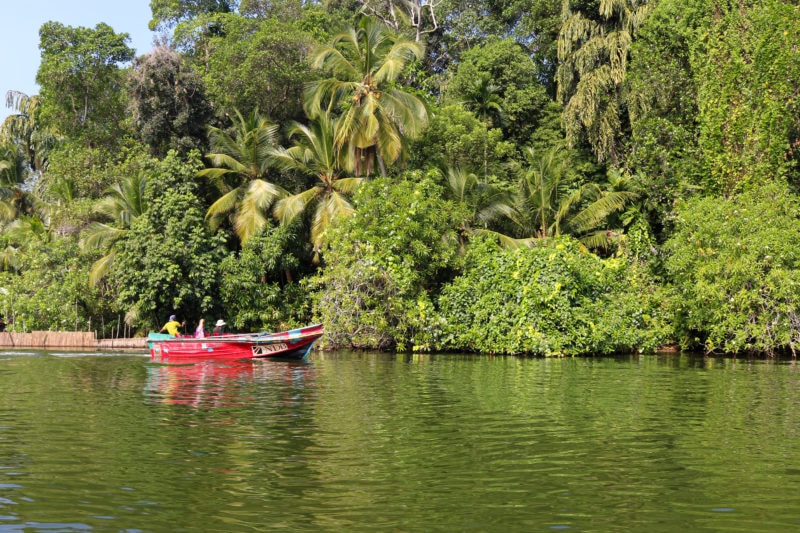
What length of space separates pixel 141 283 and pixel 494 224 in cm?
1459

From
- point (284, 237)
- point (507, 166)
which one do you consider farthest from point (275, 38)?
point (507, 166)

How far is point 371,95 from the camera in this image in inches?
1244

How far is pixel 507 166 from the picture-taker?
37625mm

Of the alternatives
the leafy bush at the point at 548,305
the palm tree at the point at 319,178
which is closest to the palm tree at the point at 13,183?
the palm tree at the point at 319,178

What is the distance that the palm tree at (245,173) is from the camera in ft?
111

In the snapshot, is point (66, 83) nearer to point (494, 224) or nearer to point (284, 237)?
point (284, 237)

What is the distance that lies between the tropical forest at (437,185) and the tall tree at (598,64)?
4.3 inches

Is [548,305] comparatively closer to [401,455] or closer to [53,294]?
[401,455]

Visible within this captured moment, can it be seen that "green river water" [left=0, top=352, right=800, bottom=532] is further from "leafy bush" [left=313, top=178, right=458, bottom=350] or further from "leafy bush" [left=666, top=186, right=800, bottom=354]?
"leafy bush" [left=313, top=178, right=458, bottom=350]

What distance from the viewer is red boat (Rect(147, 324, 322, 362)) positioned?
81.0 feet

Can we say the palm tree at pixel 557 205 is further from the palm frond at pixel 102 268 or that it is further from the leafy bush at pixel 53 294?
the leafy bush at pixel 53 294

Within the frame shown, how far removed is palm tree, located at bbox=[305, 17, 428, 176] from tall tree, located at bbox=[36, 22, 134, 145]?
1326 cm

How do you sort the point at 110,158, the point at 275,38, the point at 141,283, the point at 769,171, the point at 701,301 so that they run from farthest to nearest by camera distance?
1. the point at 110,158
2. the point at 275,38
3. the point at 141,283
4. the point at 769,171
5. the point at 701,301

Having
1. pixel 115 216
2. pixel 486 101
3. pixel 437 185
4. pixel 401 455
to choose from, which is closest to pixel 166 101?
pixel 115 216
